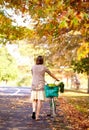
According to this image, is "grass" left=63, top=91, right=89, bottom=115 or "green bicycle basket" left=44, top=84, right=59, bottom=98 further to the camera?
"grass" left=63, top=91, right=89, bottom=115

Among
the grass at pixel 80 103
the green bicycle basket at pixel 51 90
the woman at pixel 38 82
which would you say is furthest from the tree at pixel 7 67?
the woman at pixel 38 82

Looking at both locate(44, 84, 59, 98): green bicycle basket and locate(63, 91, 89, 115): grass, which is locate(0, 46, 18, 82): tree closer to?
locate(63, 91, 89, 115): grass

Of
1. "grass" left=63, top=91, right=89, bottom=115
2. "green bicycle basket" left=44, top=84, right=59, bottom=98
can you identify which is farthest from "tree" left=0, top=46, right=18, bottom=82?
"green bicycle basket" left=44, top=84, right=59, bottom=98

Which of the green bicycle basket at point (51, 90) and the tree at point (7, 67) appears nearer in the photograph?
the green bicycle basket at point (51, 90)

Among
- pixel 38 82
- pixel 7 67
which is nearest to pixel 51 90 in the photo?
pixel 38 82

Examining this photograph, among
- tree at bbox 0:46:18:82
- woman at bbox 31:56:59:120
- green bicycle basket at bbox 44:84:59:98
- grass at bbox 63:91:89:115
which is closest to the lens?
woman at bbox 31:56:59:120

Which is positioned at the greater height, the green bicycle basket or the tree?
the tree

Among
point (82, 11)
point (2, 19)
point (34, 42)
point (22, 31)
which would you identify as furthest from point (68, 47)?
point (82, 11)

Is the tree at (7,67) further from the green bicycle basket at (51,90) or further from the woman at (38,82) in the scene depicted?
the woman at (38,82)

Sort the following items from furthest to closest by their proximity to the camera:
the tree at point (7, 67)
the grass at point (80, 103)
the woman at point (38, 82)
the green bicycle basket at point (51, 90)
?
the tree at point (7, 67), the grass at point (80, 103), the green bicycle basket at point (51, 90), the woman at point (38, 82)

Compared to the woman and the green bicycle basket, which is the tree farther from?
the woman

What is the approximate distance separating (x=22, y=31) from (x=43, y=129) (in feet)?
36.4

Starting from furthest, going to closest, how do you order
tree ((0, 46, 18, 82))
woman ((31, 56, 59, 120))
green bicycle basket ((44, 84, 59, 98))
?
tree ((0, 46, 18, 82))
green bicycle basket ((44, 84, 59, 98))
woman ((31, 56, 59, 120))

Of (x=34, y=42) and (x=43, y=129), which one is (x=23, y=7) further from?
(x=34, y=42)
